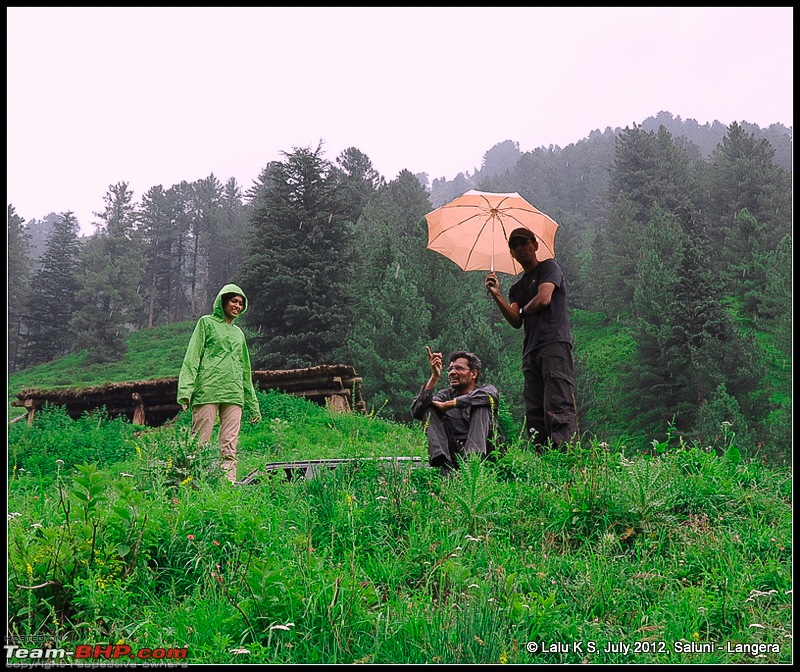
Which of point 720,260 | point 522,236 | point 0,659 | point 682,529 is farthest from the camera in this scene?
point 720,260

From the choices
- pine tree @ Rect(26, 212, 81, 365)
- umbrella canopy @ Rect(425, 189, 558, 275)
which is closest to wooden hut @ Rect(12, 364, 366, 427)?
umbrella canopy @ Rect(425, 189, 558, 275)

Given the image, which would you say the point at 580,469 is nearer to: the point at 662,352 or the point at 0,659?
the point at 0,659

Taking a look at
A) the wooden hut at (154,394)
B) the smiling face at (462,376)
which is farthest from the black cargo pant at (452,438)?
the wooden hut at (154,394)

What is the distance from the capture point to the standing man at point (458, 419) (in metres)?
5.79

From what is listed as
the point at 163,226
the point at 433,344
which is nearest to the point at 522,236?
the point at 433,344

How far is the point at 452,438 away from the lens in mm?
5961

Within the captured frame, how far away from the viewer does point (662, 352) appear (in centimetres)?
3100

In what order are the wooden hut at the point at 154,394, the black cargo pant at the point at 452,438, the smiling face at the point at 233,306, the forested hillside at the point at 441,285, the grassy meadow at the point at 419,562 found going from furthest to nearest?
the forested hillside at the point at 441,285 < the wooden hut at the point at 154,394 < the smiling face at the point at 233,306 < the black cargo pant at the point at 452,438 < the grassy meadow at the point at 419,562

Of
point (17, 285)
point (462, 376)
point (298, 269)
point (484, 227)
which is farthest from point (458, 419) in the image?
point (17, 285)

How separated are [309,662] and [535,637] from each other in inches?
39.8

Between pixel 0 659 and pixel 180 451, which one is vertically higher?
pixel 180 451

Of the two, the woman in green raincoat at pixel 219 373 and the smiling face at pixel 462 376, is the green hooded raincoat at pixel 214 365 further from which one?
the smiling face at pixel 462 376

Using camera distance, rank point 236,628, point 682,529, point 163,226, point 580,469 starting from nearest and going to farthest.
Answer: point 236,628, point 682,529, point 580,469, point 163,226

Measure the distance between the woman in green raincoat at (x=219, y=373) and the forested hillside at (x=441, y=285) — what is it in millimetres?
4591
